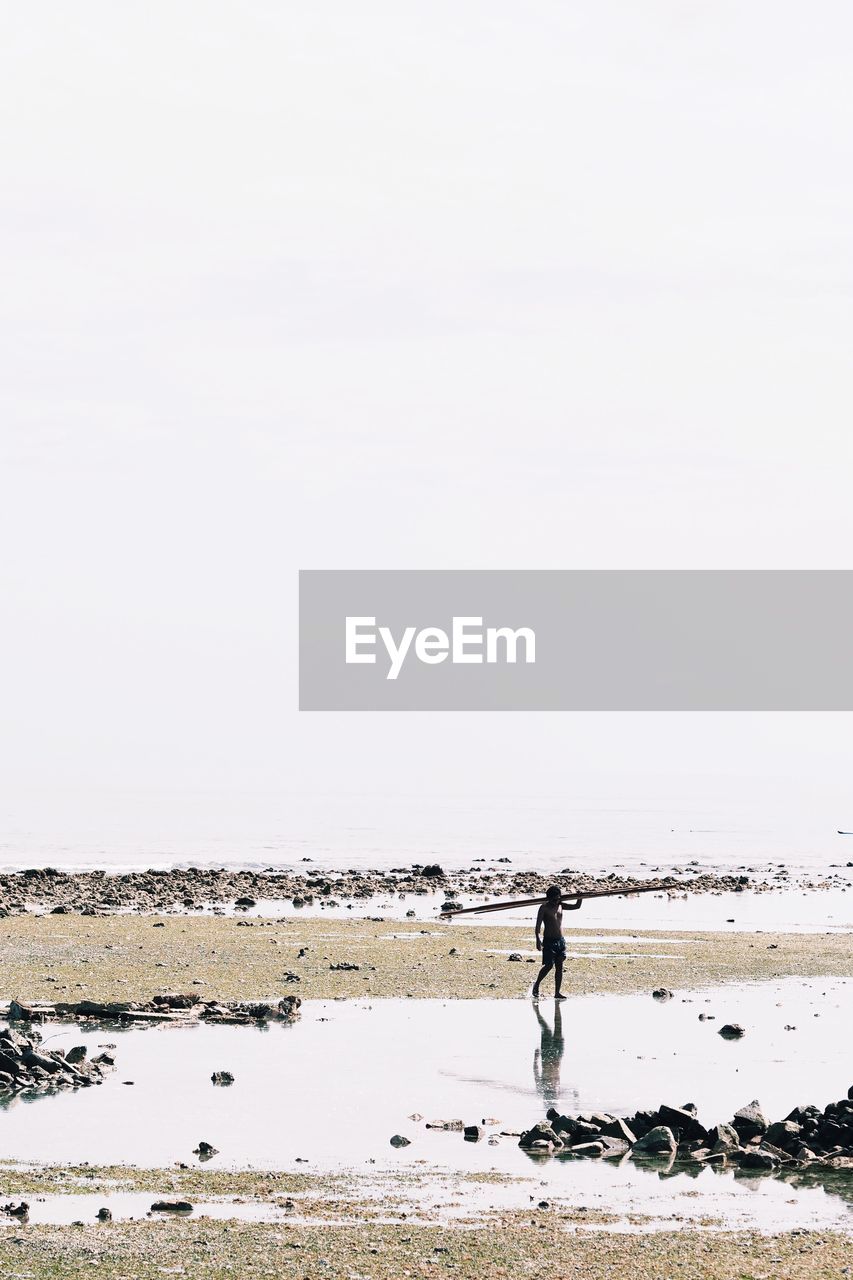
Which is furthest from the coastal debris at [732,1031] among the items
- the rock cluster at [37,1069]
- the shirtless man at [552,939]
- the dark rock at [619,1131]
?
the rock cluster at [37,1069]

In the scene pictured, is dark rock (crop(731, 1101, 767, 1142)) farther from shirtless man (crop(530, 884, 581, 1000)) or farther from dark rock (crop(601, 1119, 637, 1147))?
shirtless man (crop(530, 884, 581, 1000))

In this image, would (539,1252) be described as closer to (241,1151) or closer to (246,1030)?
(241,1151)

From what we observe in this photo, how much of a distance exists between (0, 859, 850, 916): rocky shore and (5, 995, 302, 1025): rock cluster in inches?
855

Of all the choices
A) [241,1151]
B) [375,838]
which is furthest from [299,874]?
[241,1151]

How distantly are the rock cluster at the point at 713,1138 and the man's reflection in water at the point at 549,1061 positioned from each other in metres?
2.23

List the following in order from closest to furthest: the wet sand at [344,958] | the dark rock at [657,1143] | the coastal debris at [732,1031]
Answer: the dark rock at [657,1143], the coastal debris at [732,1031], the wet sand at [344,958]

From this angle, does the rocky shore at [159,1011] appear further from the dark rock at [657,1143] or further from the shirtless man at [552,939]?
the dark rock at [657,1143]

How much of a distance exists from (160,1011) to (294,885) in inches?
1400

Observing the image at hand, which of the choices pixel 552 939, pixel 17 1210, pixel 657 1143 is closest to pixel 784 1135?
pixel 657 1143

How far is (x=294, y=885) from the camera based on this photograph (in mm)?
62000

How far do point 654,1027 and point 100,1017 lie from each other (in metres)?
9.74

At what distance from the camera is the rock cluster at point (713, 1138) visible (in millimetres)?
16703

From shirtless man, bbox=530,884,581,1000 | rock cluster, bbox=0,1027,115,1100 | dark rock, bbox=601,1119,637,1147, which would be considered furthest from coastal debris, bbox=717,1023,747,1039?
rock cluster, bbox=0,1027,115,1100

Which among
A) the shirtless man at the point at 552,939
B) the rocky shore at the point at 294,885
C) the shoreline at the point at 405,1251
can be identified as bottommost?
the rocky shore at the point at 294,885
